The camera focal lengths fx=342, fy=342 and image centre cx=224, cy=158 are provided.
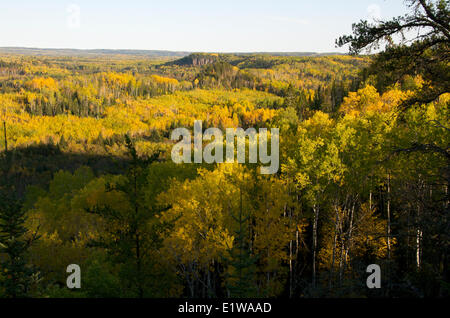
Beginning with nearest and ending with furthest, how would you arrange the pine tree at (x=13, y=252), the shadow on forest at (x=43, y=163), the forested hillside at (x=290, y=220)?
the forested hillside at (x=290, y=220) → the pine tree at (x=13, y=252) → the shadow on forest at (x=43, y=163)

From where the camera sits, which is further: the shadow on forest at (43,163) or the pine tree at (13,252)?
the shadow on forest at (43,163)

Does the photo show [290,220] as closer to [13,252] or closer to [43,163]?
[13,252]

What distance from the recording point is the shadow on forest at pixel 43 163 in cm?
11893

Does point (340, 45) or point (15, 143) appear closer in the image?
point (340, 45)

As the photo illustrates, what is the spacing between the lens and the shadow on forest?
11893 cm

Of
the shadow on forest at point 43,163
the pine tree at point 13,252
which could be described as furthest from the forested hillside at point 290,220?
the shadow on forest at point 43,163

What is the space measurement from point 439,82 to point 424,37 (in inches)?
58.4

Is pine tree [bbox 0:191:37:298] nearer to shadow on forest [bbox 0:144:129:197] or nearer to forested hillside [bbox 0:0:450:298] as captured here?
forested hillside [bbox 0:0:450:298]

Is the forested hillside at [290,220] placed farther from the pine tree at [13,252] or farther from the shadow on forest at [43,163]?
the shadow on forest at [43,163]

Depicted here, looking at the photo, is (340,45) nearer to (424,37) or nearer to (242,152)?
(424,37)

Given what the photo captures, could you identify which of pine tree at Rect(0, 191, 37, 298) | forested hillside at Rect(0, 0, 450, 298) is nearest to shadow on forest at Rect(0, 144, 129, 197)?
forested hillside at Rect(0, 0, 450, 298)

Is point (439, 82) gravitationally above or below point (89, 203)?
above

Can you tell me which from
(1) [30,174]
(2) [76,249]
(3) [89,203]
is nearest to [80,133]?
(1) [30,174]

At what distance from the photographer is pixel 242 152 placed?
35.0 m
